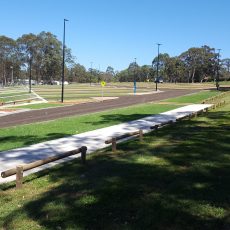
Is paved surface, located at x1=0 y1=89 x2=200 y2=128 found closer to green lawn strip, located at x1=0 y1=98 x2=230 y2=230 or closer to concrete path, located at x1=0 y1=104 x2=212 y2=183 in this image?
concrete path, located at x1=0 y1=104 x2=212 y2=183

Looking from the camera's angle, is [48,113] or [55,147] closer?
[55,147]

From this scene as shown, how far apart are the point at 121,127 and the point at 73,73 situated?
176924 millimetres

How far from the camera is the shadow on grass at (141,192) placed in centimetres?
632

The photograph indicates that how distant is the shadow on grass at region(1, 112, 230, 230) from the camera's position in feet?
20.7

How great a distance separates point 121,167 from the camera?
10320mm

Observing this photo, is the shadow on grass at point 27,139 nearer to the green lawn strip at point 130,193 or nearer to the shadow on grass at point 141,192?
the green lawn strip at point 130,193

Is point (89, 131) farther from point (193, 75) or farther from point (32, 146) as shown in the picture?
point (193, 75)

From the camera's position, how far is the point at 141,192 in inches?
307

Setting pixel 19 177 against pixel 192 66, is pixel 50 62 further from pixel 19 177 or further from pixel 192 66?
pixel 19 177

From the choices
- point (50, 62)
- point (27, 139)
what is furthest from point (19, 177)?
point (50, 62)

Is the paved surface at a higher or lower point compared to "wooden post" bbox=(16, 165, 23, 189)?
lower

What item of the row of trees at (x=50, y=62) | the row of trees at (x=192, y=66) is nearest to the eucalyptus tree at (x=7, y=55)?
the row of trees at (x=50, y=62)

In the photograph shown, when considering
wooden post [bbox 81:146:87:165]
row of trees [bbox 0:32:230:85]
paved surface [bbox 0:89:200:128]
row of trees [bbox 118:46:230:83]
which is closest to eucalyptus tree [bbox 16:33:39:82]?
row of trees [bbox 0:32:230:85]

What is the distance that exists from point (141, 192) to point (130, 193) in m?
0.22
